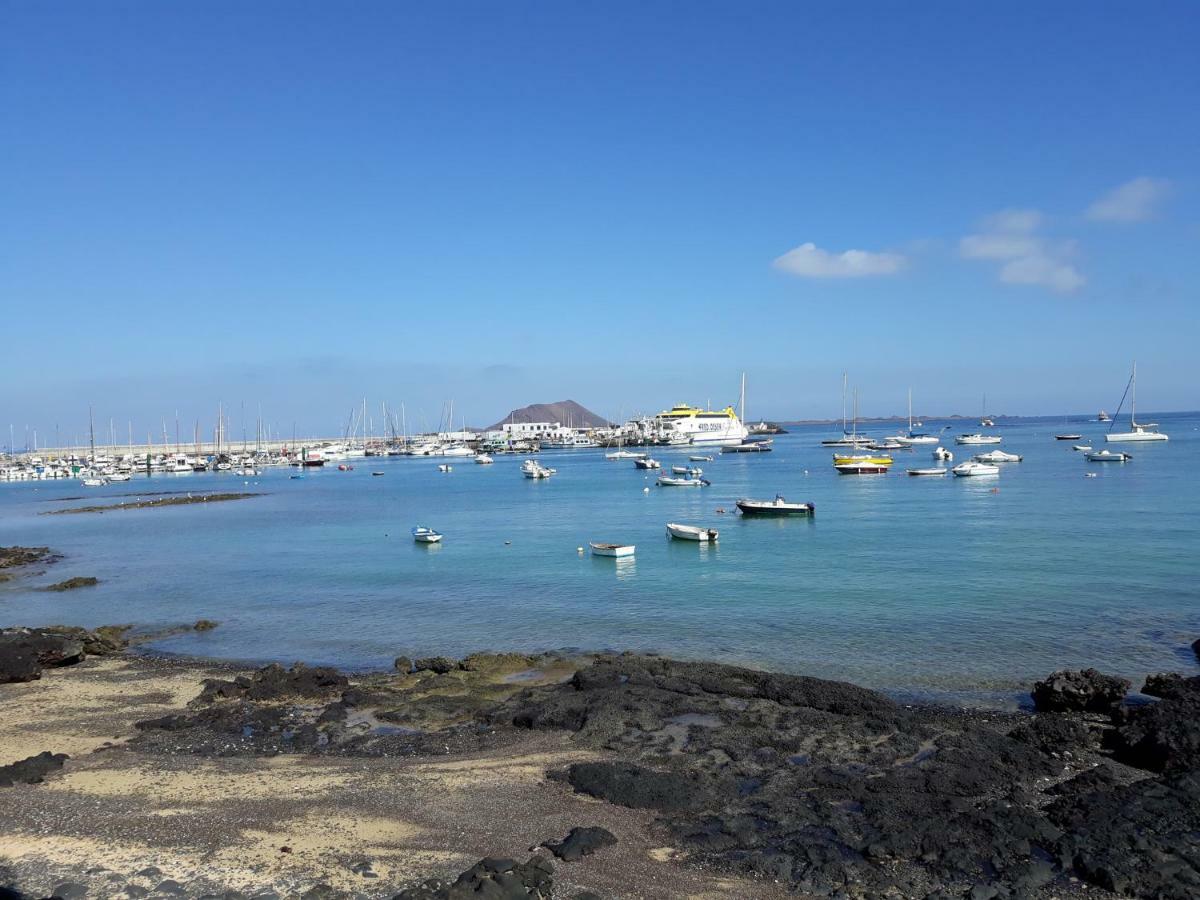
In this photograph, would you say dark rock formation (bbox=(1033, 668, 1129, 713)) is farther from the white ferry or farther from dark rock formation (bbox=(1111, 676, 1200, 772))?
the white ferry

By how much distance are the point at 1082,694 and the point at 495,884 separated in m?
11.8

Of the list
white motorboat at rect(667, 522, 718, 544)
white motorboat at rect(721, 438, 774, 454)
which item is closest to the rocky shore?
white motorboat at rect(667, 522, 718, 544)

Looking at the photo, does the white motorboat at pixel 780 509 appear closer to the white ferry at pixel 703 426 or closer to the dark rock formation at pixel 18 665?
the dark rock formation at pixel 18 665

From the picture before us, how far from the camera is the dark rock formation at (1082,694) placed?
15250mm

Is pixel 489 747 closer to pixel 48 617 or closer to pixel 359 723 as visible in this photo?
pixel 359 723

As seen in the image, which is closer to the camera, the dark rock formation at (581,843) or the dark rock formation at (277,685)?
the dark rock formation at (581,843)

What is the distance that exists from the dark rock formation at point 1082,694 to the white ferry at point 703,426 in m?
147

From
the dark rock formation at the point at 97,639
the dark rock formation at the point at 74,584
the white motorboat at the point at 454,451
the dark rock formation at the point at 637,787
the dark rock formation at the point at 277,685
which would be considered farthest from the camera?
the white motorboat at the point at 454,451

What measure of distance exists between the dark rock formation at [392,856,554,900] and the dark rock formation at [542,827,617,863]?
1.44 feet

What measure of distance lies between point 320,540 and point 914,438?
123 m

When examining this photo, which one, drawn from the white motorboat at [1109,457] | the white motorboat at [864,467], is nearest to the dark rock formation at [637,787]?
the white motorboat at [864,467]

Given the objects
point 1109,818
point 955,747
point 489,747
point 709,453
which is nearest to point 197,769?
point 489,747

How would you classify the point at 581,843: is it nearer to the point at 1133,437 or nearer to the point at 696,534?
the point at 696,534

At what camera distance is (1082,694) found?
50.3 feet
